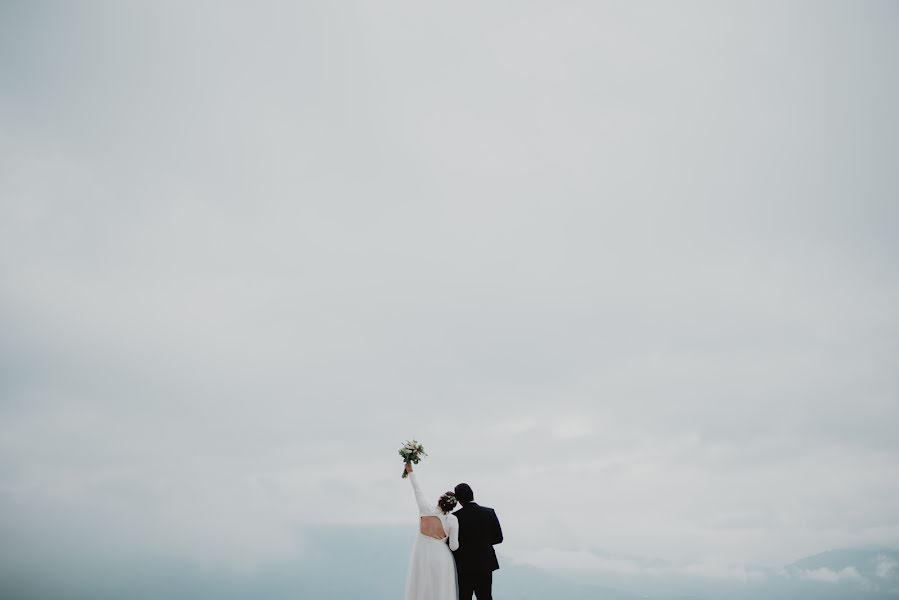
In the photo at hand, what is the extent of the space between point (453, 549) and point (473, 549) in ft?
1.29

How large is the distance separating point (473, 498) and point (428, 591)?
1933mm

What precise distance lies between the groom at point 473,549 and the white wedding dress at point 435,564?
0.15 m

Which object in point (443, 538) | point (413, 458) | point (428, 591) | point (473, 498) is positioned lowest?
point (428, 591)

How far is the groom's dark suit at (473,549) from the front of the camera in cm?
1094

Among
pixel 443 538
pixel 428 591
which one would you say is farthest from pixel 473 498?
pixel 428 591

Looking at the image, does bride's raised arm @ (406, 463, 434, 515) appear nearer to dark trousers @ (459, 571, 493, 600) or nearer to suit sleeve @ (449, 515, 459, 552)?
suit sleeve @ (449, 515, 459, 552)

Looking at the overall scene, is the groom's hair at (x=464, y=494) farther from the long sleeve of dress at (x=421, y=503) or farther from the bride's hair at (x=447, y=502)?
the long sleeve of dress at (x=421, y=503)

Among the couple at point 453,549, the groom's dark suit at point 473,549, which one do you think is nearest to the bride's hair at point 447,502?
the couple at point 453,549

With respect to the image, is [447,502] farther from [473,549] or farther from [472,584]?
[472,584]

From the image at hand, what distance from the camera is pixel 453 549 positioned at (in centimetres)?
1094

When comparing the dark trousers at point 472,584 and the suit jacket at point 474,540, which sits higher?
the suit jacket at point 474,540

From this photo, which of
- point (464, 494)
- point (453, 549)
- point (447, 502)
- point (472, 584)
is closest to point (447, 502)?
point (447, 502)

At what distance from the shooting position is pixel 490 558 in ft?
35.9

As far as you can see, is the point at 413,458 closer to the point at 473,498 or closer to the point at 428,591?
the point at 473,498
